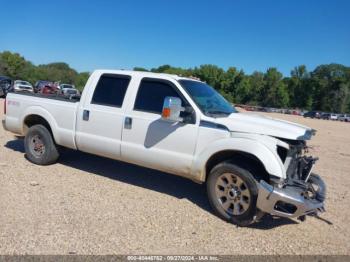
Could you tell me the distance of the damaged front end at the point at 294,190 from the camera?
→ 445 centimetres

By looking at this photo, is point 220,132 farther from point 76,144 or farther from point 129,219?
point 76,144

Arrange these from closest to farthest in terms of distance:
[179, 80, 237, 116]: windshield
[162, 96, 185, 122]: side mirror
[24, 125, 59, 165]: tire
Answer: [162, 96, 185, 122]: side mirror < [179, 80, 237, 116]: windshield < [24, 125, 59, 165]: tire

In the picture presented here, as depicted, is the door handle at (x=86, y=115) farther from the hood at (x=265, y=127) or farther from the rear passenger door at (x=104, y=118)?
the hood at (x=265, y=127)

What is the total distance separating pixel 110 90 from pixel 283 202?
11.2 feet

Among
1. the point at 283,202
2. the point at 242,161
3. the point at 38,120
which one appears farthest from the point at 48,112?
the point at 283,202

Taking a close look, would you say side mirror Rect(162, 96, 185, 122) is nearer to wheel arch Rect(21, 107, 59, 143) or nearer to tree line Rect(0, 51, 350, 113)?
wheel arch Rect(21, 107, 59, 143)

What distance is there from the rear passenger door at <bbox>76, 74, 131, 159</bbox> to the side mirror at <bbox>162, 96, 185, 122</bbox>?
44.4 inches

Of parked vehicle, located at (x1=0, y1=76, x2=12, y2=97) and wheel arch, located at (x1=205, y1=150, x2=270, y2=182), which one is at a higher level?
wheel arch, located at (x1=205, y1=150, x2=270, y2=182)

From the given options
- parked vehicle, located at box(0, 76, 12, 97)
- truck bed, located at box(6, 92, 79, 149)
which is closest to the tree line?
parked vehicle, located at box(0, 76, 12, 97)

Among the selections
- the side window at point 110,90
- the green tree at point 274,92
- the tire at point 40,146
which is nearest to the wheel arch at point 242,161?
the side window at point 110,90

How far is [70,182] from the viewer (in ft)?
20.0

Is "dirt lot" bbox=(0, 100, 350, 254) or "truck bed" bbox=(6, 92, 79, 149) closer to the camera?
"dirt lot" bbox=(0, 100, 350, 254)

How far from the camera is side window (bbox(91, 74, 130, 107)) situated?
19.9ft

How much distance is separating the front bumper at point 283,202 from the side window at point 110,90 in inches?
109
